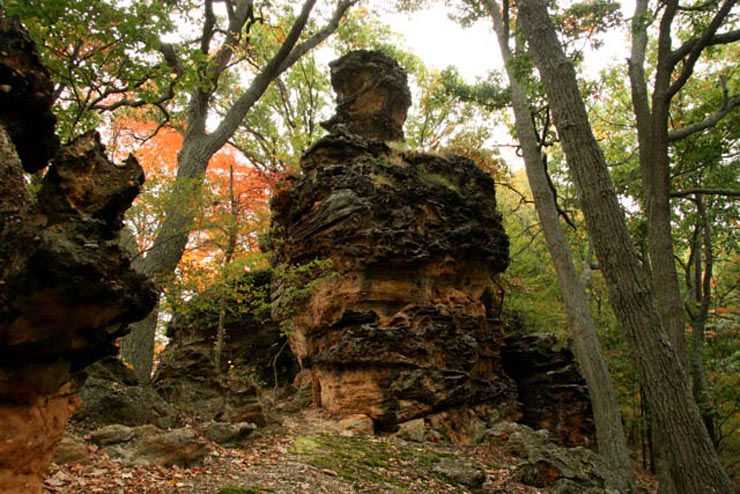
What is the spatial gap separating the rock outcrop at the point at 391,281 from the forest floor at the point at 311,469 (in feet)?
3.47

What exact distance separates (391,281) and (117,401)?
5.85 metres

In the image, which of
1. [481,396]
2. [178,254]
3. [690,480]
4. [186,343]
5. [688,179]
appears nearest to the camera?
[690,480]

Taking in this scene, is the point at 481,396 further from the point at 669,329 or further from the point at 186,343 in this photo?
the point at 186,343


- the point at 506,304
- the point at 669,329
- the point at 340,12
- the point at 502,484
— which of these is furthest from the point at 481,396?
the point at 340,12

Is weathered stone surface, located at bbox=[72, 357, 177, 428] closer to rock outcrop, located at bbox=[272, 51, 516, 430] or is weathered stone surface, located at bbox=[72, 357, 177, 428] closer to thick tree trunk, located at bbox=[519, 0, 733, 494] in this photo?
rock outcrop, located at bbox=[272, 51, 516, 430]

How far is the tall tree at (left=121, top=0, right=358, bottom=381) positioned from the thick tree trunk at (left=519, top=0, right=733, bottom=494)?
503 centimetres

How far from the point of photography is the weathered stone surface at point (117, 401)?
528 cm

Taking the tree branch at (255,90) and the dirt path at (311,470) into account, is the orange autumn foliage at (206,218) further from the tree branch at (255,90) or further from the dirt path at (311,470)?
the dirt path at (311,470)

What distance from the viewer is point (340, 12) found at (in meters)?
12.7

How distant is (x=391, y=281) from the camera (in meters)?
9.92

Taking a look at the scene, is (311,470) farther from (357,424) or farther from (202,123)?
(202,123)

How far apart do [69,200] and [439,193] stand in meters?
9.32

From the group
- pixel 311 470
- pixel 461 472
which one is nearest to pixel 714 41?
pixel 461 472

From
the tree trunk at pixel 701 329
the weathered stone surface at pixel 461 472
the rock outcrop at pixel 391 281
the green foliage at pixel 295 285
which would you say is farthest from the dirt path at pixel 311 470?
the tree trunk at pixel 701 329
